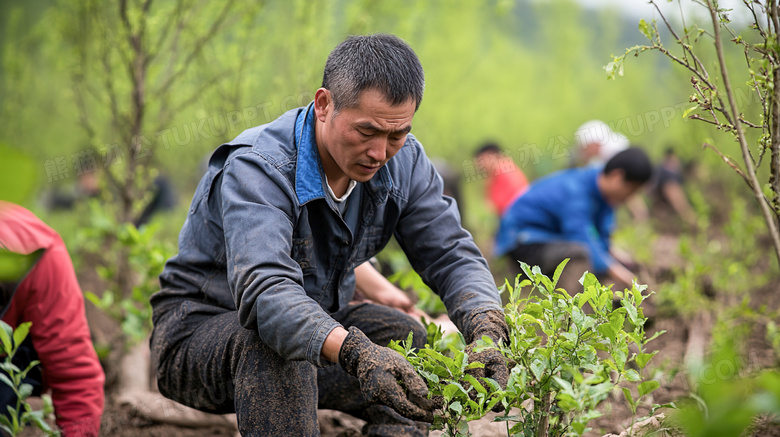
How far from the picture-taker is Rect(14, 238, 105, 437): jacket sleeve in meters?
2.29

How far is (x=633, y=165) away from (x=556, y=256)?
0.86 metres

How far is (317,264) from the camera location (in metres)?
2.23

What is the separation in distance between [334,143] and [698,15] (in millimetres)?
8366

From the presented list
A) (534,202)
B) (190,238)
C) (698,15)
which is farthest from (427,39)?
(190,238)

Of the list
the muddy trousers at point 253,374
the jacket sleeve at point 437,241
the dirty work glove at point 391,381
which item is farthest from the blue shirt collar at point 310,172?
the dirty work glove at point 391,381

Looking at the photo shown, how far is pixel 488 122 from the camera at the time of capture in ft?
55.7

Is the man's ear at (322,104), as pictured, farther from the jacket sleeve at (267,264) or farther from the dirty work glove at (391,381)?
the dirty work glove at (391,381)

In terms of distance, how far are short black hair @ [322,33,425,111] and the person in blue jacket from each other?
10.5ft

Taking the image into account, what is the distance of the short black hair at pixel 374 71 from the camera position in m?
1.88

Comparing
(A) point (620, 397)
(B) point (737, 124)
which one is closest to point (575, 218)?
(A) point (620, 397)

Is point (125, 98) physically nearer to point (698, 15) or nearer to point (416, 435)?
point (416, 435)

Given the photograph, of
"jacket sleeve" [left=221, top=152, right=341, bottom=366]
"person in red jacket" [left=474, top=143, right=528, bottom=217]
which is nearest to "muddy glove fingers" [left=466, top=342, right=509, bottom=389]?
"jacket sleeve" [left=221, top=152, right=341, bottom=366]

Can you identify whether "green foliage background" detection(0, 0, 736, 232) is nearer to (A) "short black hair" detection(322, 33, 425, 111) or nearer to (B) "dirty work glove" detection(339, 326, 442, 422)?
(B) "dirty work glove" detection(339, 326, 442, 422)

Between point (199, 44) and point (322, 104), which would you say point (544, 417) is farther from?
point (199, 44)
